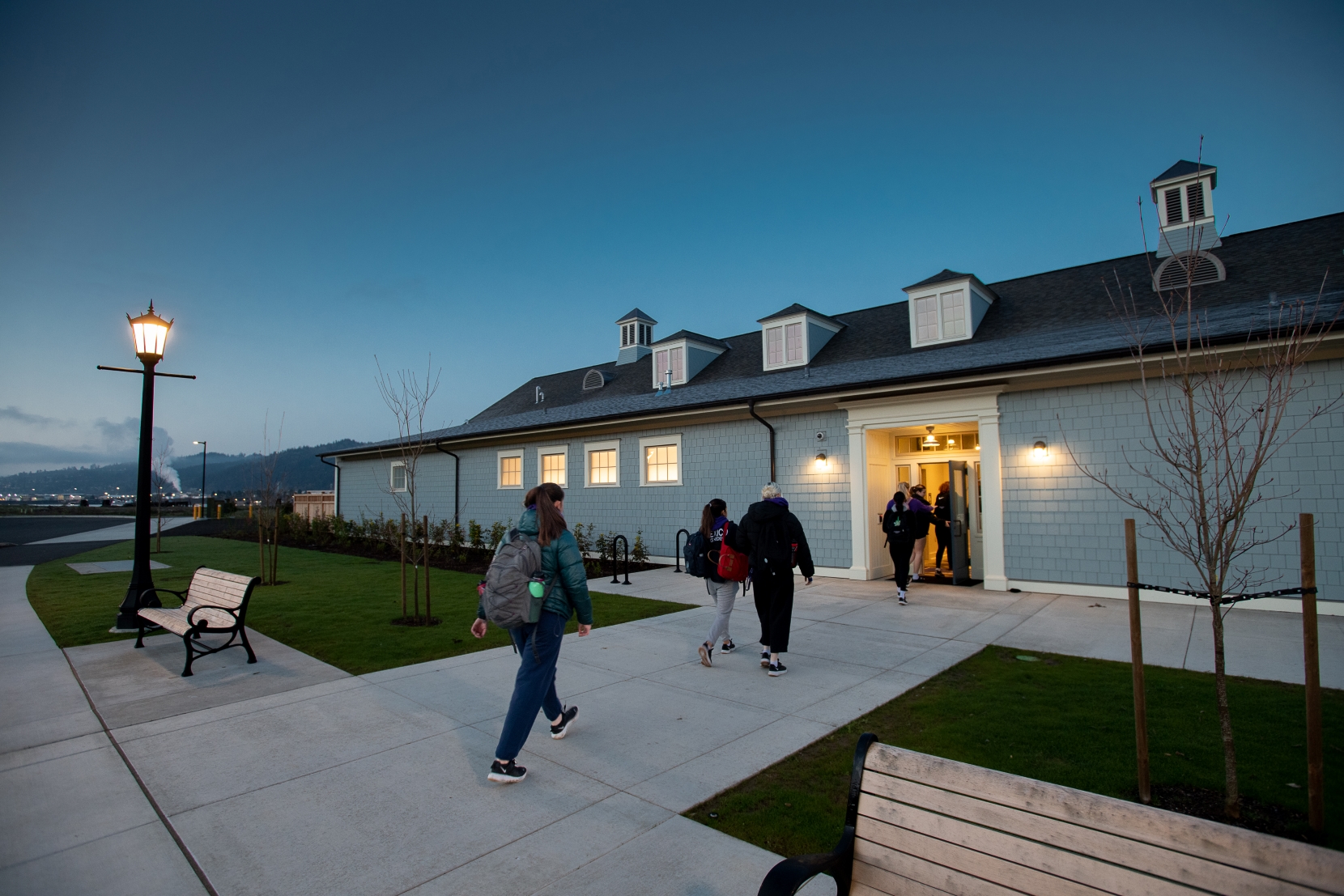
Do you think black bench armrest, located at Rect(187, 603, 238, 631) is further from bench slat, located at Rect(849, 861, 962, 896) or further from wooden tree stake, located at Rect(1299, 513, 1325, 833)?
wooden tree stake, located at Rect(1299, 513, 1325, 833)

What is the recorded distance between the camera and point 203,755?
4.25 metres

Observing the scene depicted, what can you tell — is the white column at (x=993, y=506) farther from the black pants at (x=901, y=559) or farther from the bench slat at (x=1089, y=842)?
the bench slat at (x=1089, y=842)

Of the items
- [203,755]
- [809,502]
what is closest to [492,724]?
[203,755]

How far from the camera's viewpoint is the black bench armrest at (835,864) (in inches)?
69.0

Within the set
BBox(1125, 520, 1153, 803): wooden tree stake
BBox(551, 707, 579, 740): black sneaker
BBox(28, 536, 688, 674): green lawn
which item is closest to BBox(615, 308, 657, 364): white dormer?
BBox(28, 536, 688, 674): green lawn

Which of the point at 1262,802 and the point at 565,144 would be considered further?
the point at 565,144

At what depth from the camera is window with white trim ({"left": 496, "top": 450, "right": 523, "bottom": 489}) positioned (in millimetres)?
18547

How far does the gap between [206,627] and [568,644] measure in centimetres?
367

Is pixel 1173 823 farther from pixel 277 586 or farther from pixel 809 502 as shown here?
pixel 277 586

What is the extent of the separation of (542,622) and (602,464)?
12.6 meters

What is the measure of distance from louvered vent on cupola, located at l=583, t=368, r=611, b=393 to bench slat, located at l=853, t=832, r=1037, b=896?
20819 millimetres

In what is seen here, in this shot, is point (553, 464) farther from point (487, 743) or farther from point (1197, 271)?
point (1197, 271)

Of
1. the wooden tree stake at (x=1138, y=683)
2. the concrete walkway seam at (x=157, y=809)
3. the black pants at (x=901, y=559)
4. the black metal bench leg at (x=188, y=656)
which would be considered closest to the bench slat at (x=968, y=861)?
the wooden tree stake at (x=1138, y=683)

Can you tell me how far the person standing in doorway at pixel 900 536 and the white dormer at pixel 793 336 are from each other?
6.46 metres
